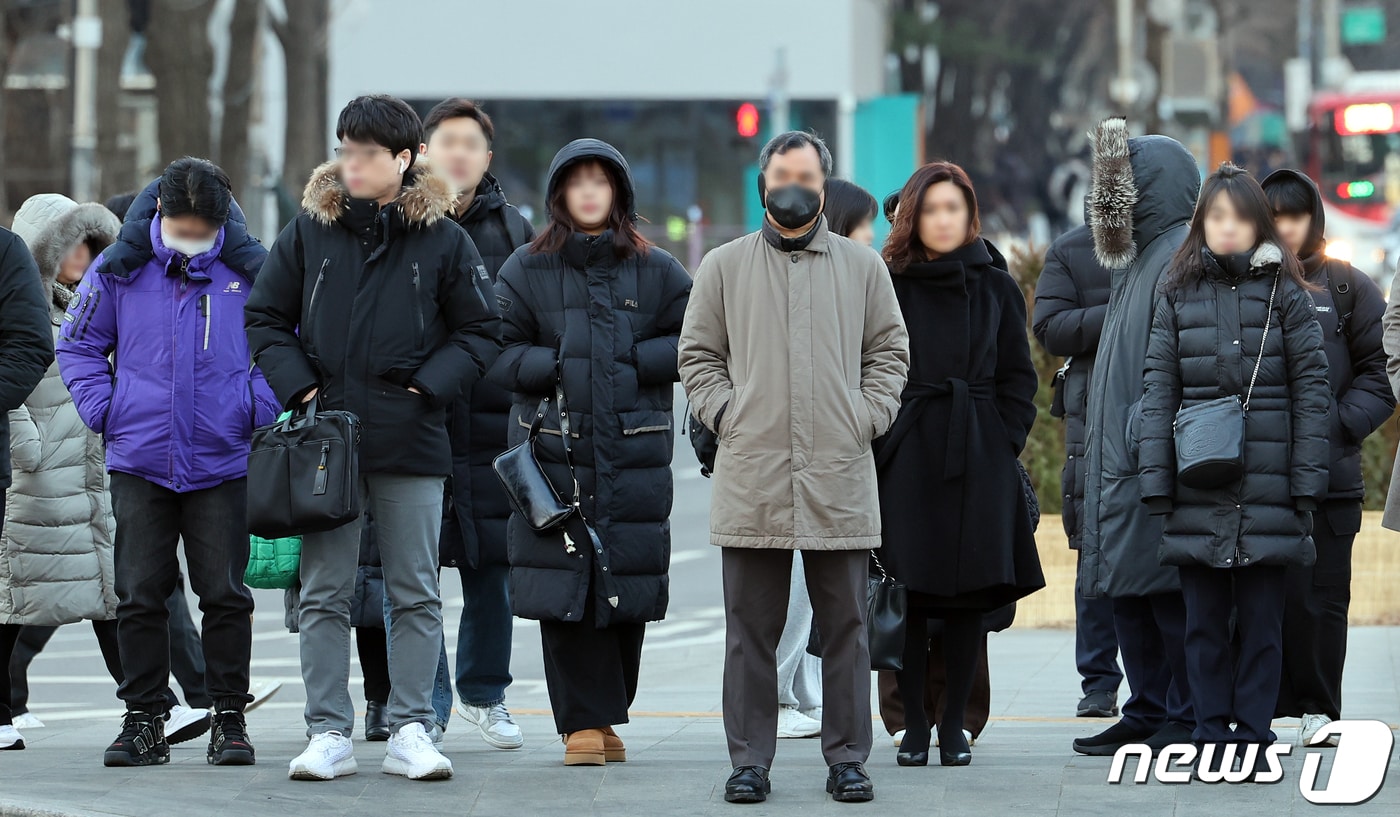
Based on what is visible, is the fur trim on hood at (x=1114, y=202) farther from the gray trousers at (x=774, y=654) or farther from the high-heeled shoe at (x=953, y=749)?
the high-heeled shoe at (x=953, y=749)

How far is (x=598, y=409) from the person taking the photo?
7320mm

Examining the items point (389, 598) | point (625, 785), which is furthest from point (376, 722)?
point (625, 785)

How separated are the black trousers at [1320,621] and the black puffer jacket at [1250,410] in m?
0.70

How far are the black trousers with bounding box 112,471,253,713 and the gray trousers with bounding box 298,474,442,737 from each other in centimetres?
40

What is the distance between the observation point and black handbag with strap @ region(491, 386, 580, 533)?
7.22 m

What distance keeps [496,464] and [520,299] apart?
569mm

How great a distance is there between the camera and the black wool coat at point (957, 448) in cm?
736

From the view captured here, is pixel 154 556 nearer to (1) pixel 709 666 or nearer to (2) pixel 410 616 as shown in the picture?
(2) pixel 410 616

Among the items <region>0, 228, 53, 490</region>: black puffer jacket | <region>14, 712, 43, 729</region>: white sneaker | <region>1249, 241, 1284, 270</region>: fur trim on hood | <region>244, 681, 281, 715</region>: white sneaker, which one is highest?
<region>1249, 241, 1284, 270</region>: fur trim on hood

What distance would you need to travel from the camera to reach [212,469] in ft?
24.0

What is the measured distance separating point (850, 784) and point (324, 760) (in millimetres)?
1649

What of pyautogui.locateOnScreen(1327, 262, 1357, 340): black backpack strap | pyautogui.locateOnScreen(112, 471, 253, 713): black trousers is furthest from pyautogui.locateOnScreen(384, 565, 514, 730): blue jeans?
pyautogui.locateOnScreen(1327, 262, 1357, 340): black backpack strap

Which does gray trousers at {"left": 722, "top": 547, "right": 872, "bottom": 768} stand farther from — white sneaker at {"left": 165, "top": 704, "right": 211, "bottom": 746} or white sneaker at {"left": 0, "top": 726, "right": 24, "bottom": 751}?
white sneaker at {"left": 0, "top": 726, "right": 24, "bottom": 751}

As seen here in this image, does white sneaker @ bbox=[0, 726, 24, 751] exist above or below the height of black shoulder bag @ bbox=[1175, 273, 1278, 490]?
below
